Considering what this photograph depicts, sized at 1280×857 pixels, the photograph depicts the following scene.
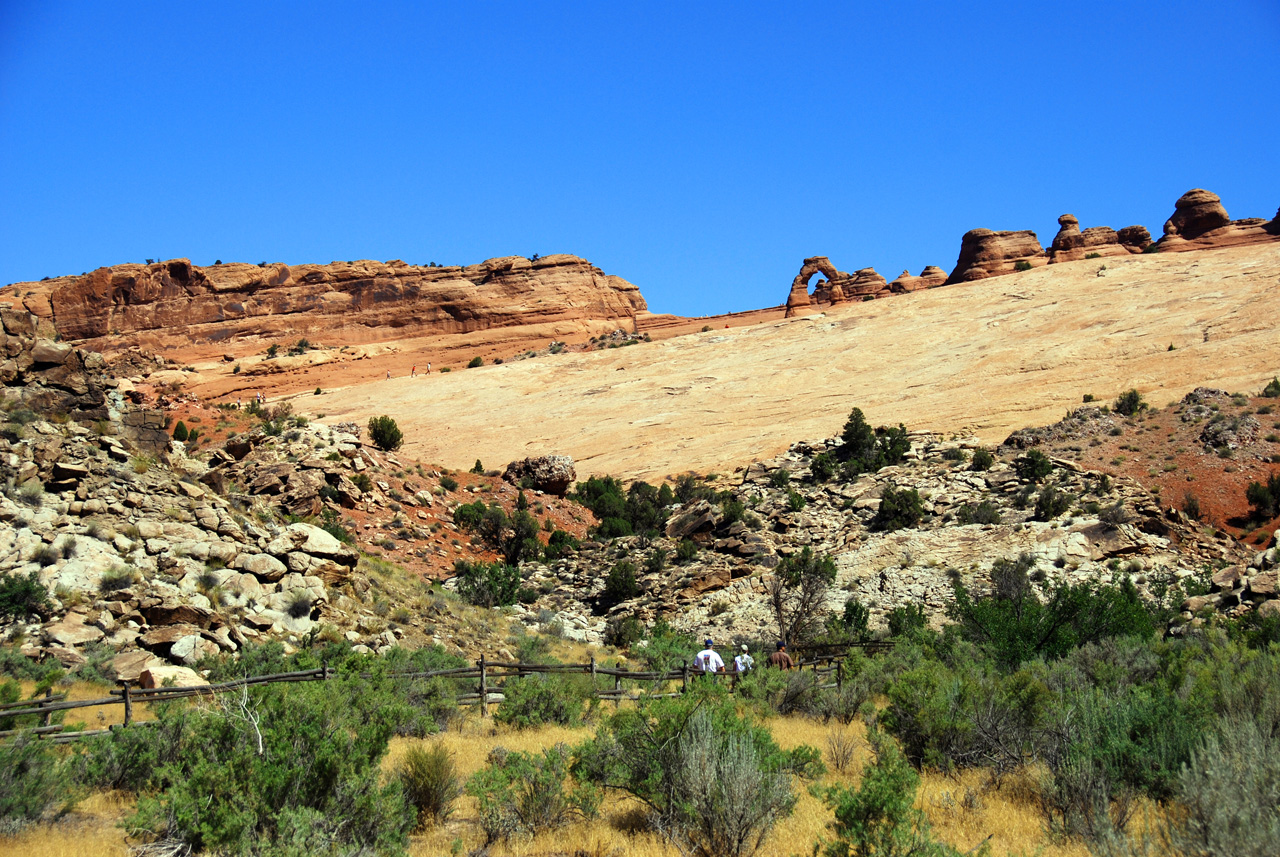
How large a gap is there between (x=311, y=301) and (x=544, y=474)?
50950 mm

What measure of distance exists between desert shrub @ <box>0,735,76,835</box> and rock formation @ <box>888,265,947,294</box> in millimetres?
77450

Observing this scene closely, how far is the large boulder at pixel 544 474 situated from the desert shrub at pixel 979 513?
17084 millimetres

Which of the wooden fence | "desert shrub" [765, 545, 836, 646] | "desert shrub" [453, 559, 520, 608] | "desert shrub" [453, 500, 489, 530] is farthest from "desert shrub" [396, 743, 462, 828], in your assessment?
"desert shrub" [453, 500, 489, 530]

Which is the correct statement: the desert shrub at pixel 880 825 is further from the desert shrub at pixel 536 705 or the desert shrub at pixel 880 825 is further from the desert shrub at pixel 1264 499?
the desert shrub at pixel 1264 499

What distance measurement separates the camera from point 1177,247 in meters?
69.4

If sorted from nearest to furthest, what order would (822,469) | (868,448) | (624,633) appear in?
(624,633)
(822,469)
(868,448)

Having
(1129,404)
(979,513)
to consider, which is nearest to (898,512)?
(979,513)

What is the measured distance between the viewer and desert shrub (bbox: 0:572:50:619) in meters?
13.2

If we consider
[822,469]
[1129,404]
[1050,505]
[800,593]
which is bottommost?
[800,593]

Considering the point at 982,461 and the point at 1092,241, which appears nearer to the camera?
the point at 982,461

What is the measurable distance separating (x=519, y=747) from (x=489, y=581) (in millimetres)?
15456

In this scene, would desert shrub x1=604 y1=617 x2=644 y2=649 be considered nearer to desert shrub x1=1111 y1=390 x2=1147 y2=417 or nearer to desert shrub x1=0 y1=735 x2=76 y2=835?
desert shrub x1=0 y1=735 x2=76 y2=835

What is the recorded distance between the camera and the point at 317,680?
902cm

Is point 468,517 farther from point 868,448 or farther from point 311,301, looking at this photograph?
point 311,301
